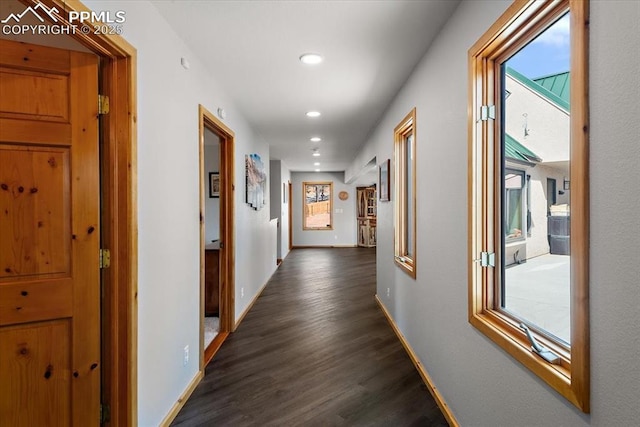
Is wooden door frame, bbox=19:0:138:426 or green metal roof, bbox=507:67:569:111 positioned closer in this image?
green metal roof, bbox=507:67:569:111

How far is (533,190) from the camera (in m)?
1.45

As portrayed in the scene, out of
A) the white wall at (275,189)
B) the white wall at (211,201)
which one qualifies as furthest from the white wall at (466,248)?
the white wall at (275,189)

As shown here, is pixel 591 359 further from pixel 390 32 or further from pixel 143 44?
pixel 143 44

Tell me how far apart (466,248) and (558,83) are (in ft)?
2.92

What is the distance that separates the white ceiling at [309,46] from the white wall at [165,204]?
22 cm

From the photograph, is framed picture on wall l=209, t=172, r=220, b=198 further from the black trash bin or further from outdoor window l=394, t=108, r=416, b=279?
the black trash bin

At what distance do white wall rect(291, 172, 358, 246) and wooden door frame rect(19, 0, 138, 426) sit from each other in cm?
946

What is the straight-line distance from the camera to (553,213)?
1311mm

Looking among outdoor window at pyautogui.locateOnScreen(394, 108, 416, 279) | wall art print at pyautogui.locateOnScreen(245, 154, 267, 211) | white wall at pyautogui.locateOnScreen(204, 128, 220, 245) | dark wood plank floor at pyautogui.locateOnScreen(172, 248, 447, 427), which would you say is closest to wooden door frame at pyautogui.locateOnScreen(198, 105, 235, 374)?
dark wood plank floor at pyautogui.locateOnScreen(172, 248, 447, 427)

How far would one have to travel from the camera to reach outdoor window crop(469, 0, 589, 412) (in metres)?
1.01

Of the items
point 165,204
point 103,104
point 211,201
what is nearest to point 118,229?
point 165,204

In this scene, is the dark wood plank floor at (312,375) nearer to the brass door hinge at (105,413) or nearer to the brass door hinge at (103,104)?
the brass door hinge at (105,413)

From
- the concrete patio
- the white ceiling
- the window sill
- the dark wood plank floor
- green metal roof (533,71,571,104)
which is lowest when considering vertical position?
the dark wood plank floor

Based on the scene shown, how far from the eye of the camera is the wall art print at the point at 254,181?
4.22m
